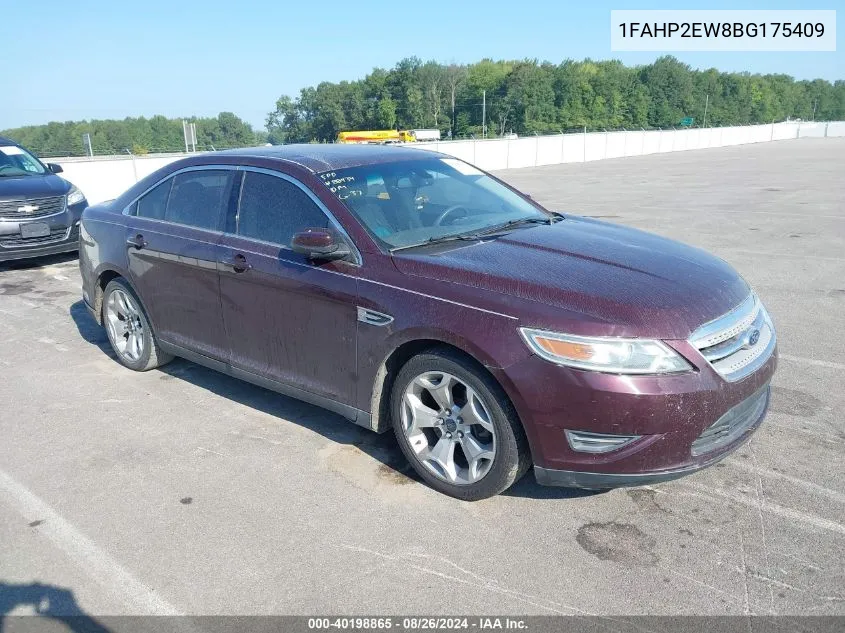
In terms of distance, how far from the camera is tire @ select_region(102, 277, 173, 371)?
5.11 metres

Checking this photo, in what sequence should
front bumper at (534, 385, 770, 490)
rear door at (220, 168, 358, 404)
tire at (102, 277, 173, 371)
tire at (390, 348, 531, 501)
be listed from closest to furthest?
front bumper at (534, 385, 770, 490) → tire at (390, 348, 531, 501) → rear door at (220, 168, 358, 404) → tire at (102, 277, 173, 371)

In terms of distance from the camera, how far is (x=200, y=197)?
15.0ft

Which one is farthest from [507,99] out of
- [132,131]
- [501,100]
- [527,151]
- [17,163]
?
[17,163]

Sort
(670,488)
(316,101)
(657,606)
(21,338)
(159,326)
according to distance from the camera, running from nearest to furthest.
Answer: (657,606) → (670,488) → (159,326) → (21,338) → (316,101)

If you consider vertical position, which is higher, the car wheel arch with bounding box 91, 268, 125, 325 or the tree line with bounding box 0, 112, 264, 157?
the tree line with bounding box 0, 112, 264, 157

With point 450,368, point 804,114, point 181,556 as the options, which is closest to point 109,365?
point 181,556

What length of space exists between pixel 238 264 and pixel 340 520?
5.59 feet

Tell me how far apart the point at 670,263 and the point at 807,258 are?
6.71 meters

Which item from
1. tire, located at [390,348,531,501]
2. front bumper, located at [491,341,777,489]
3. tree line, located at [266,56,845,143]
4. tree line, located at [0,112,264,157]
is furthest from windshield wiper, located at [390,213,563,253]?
tree line, located at [266,56,845,143]

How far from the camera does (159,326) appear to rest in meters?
4.90

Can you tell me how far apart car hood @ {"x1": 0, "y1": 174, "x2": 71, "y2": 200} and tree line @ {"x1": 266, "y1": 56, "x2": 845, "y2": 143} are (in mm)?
77981

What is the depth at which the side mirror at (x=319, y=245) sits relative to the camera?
3.54m

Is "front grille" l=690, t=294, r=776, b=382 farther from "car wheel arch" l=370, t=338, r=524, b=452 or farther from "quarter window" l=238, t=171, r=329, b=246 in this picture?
"quarter window" l=238, t=171, r=329, b=246

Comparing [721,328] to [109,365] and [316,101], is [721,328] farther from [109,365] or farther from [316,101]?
[316,101]
